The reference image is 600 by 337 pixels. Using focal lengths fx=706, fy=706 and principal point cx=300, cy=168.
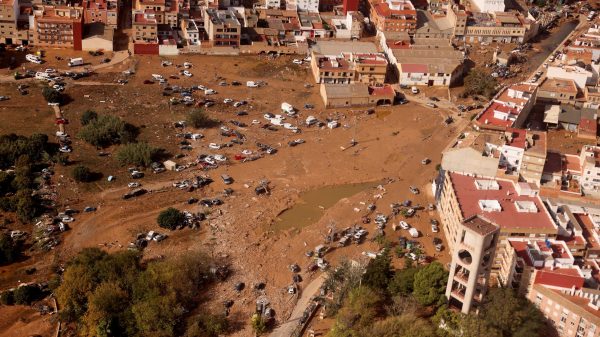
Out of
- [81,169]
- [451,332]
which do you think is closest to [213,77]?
[81,169]

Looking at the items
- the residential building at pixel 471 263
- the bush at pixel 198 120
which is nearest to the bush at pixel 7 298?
the bush at pixel 198 120

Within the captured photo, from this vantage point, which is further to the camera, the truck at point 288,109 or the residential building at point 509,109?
the truck at point 288,109

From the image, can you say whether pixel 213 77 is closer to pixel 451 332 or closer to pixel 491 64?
pixel 491 64

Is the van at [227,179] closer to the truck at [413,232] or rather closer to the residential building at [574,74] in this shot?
the truck at [413,232]

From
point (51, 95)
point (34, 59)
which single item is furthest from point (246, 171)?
point (34, 59)

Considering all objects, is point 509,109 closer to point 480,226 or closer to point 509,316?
point 480,226

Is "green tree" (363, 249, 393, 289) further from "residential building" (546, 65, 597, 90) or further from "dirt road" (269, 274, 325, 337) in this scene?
"residential building" (546, 65, 597, 90)
